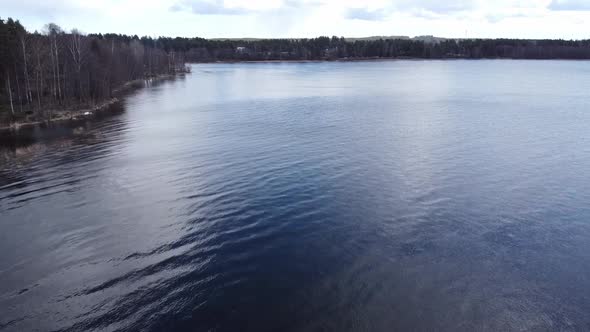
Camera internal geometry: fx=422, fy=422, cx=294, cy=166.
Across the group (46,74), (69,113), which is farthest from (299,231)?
(46,74)

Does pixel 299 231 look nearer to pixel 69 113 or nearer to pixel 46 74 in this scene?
pixel 69 113

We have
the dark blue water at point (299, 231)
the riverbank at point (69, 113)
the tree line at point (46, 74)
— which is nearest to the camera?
the dark blue water at point (299, 231)

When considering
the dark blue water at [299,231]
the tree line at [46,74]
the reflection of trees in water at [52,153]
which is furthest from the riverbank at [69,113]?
the dark blue water at [299,231]

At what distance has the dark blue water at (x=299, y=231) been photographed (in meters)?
17.9

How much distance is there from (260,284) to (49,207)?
17.7 metres

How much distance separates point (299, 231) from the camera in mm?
25109

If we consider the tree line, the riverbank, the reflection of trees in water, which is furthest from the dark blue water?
the tree line

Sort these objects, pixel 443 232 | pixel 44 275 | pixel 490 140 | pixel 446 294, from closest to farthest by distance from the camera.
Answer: pixel 446 294
pixel 44 275
pixel 443 232
pixel 490 140

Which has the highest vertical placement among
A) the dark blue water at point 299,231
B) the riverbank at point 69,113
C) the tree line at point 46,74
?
the tree line at point 46,74

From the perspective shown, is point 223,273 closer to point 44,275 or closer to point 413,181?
point 44,275

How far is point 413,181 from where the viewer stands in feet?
110

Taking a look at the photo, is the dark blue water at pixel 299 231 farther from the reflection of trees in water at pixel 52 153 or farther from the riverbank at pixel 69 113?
the riverbank at pixel 69 113

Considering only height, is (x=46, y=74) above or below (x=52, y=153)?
above

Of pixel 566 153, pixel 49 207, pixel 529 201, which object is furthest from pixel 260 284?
Result: pixel 566 153
